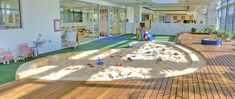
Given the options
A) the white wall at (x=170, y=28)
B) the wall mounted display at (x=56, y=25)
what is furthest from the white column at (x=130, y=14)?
the wall mounted display at (x=56, y=25)

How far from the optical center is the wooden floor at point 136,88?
10.1 ft

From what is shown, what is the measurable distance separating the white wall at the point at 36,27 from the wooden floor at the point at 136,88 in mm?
3201

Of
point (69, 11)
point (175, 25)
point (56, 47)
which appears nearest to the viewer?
point (56, 47)

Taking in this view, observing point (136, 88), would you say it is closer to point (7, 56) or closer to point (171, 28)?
point (7, 56)

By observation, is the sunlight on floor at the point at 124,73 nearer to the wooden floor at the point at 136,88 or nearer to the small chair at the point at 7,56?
the wooden floor at the point at 136,88

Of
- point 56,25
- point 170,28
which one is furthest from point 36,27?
point 170,28

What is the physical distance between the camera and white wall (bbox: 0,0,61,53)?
6.82m

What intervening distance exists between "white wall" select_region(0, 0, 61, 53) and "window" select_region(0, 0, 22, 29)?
0.48ft

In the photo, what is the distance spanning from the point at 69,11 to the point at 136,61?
380 inches

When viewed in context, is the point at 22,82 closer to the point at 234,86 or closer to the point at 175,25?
the point at 234,86

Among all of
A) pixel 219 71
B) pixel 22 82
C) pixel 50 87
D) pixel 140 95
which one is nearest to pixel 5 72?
pixel 22 82

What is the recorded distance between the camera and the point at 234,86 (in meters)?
3.35

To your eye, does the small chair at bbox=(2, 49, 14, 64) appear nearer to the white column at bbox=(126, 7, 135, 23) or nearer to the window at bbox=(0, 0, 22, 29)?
the window at bbox=(0, 0, 22, 29)

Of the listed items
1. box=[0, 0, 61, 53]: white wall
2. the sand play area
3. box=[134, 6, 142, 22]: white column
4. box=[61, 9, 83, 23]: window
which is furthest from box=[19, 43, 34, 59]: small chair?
box=[134, 6, 142, 22]: white column
